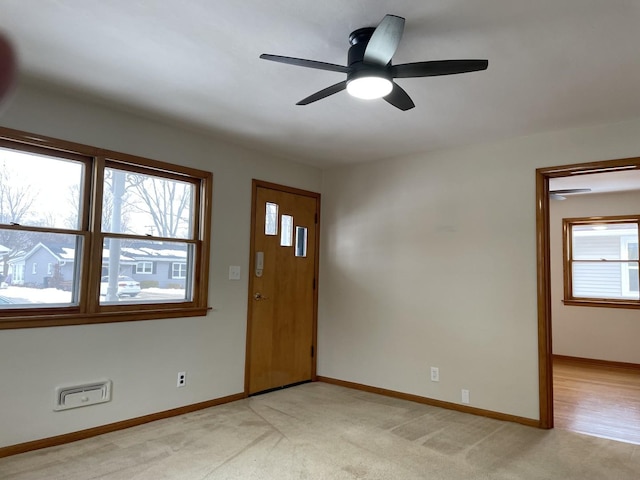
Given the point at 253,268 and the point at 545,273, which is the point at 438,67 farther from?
the point at 253,268

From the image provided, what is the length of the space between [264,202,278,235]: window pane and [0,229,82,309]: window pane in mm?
1779

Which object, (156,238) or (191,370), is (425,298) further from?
(156,238)

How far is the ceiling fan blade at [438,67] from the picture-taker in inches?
78.5

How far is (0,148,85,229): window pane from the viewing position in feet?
9.38

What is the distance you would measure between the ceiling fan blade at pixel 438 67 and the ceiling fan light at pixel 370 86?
0.07m

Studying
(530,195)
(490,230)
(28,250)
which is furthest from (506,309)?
(28,250)

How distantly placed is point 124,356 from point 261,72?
2305 millimetres

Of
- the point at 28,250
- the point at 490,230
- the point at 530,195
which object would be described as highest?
the point at 530,195

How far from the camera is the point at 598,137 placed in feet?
11.2

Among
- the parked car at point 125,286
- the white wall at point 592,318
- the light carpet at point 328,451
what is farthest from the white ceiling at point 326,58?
the white wall at point 592,318

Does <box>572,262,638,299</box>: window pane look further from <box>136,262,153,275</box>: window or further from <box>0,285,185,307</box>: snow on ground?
<box>0,285,185,307</box>: snow on ground

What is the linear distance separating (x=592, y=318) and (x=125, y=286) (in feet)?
19.8

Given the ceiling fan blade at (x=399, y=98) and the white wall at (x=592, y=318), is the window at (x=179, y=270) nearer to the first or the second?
the ceiling fan blade at (x=399, y=98)

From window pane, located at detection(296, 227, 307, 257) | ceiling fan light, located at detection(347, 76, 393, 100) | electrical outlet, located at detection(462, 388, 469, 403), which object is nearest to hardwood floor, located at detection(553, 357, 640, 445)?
electrical outlet, located at detection(462, 388, 469, 403)
